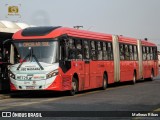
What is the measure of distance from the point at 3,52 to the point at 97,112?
8284mm

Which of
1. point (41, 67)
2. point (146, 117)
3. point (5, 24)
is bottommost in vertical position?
point (146, 117)

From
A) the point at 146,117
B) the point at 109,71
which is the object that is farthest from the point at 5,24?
the point at 146,117

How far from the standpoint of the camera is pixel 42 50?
1962 cm

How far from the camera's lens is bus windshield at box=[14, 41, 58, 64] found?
19500mm

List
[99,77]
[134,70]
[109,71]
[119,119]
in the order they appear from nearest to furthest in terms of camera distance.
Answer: [119,119] → [99,77] → [109,71] → [134,70]

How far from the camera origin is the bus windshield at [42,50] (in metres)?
19.5

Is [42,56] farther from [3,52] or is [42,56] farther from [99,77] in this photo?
[99,77]

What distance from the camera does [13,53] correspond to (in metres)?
20.1

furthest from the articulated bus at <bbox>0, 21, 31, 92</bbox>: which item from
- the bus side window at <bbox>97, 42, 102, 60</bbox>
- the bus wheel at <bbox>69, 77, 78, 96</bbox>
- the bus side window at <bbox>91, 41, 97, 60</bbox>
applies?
the bus side window at <bbox>97, 42, 102, 60</bbox>

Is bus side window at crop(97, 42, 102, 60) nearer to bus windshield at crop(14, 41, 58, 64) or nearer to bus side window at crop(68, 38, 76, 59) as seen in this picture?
bus side window at crop(68, 38, 76, 59)

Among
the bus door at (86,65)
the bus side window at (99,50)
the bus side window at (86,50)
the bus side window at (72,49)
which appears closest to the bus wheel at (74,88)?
the bus side window at (72,49)

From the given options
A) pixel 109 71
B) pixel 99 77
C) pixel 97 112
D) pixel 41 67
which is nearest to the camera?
pixel 97 112

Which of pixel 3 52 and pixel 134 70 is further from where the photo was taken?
pixel 134 70

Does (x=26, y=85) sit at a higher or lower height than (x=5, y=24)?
lower
